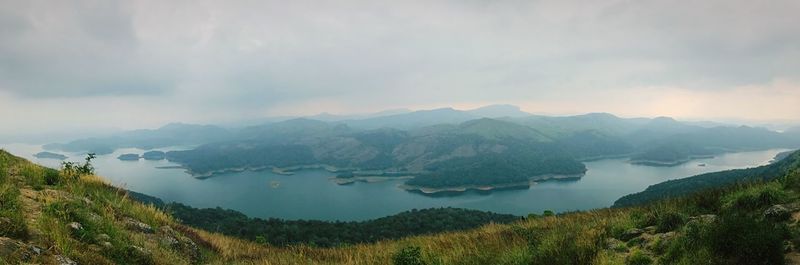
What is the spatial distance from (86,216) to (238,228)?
102 m

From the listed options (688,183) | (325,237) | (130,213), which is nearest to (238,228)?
(325,237)

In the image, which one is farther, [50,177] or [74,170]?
[74,170]

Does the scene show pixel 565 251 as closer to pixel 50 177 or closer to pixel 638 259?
pixel 638 259

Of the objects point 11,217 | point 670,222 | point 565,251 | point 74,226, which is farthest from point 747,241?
point 11,217

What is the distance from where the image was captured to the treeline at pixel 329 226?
3511 inches

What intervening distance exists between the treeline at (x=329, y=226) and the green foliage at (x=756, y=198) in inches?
2255

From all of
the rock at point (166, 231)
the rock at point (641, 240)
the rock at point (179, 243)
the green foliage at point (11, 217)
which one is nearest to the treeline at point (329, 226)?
the rock at point (166, 231)

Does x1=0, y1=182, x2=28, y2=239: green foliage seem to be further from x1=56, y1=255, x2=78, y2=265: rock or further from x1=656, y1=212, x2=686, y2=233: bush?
x1=656, y1=212, x2=686, y2=233: bush

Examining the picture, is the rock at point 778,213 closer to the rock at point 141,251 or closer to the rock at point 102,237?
the rock at point 141,251

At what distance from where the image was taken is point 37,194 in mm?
10281

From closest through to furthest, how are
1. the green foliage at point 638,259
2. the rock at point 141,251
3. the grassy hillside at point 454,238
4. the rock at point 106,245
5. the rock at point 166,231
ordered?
the grassy hillside at point 454,238 < the green foliage at point 638,259 < the rock at point 106,245 < the rock at point 141,251 < the rock at point 166,231

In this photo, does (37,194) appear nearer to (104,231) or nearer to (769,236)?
(104,231)

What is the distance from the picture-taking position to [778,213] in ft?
27.3

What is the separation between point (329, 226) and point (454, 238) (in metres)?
93.5
